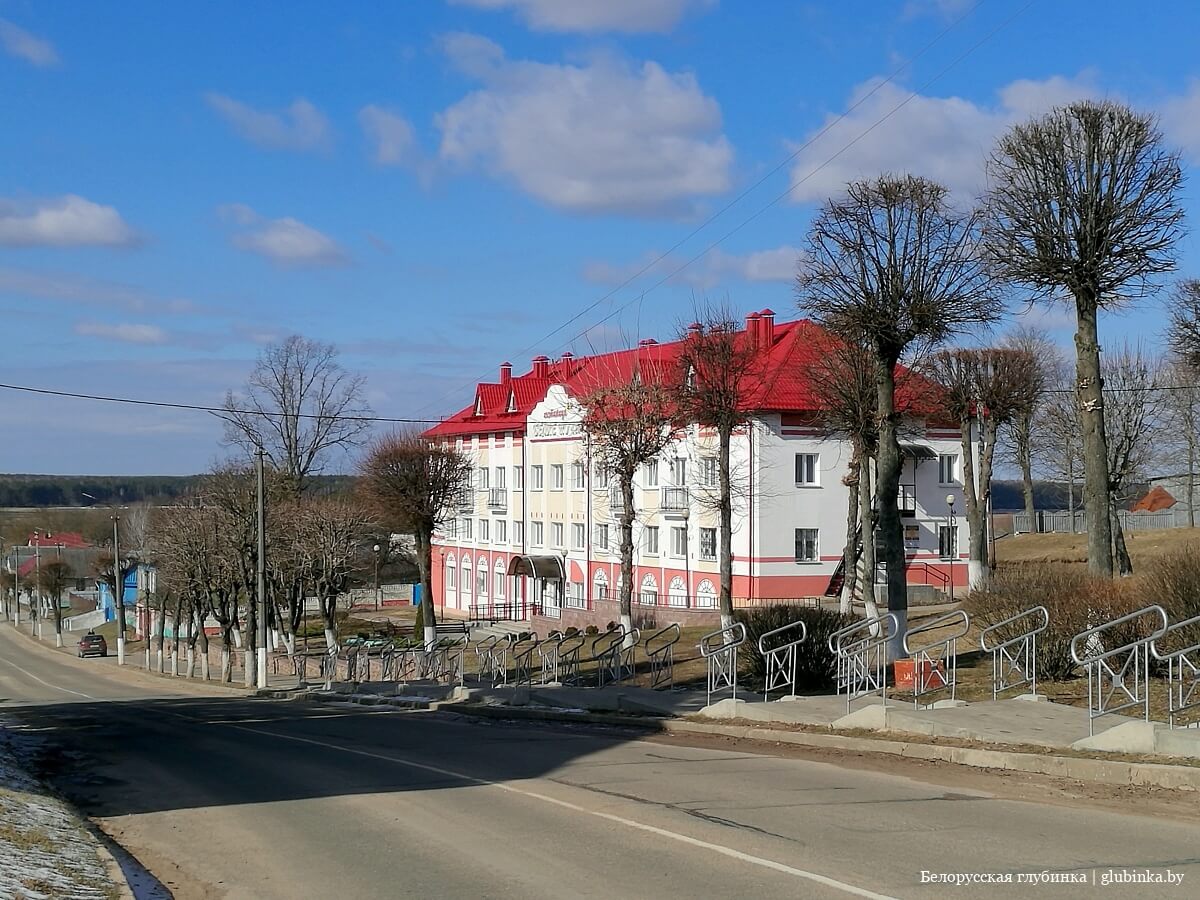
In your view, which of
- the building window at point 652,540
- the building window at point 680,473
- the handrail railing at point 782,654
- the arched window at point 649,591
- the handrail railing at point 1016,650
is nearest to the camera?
the handrail railing at point 1016,650

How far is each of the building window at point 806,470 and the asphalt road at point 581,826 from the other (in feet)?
105

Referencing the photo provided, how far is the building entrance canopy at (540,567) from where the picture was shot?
60.1 m

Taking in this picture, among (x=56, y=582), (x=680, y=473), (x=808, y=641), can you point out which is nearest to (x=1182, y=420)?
(x=680, y=473)

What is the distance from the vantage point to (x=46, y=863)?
841 centimetres

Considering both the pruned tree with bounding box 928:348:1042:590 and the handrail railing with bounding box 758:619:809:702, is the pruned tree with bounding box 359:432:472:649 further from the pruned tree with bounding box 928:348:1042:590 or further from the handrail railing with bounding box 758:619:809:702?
the handrail railing with bounding box 758:619:809:702

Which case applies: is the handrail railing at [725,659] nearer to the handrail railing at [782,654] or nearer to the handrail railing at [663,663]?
the handrail railing at [782,654]

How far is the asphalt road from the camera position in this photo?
7789 millimetres

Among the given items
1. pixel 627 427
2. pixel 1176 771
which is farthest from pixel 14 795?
pixel 627 427

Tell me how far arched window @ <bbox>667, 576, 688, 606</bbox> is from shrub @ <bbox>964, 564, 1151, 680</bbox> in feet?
103

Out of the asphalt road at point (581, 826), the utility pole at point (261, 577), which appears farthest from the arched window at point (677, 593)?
the asphalt road at point (581, 826)

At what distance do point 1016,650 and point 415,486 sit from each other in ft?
121

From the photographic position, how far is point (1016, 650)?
59.1ft

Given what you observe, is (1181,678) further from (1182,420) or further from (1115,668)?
(1182,420)

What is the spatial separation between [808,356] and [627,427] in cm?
1252
